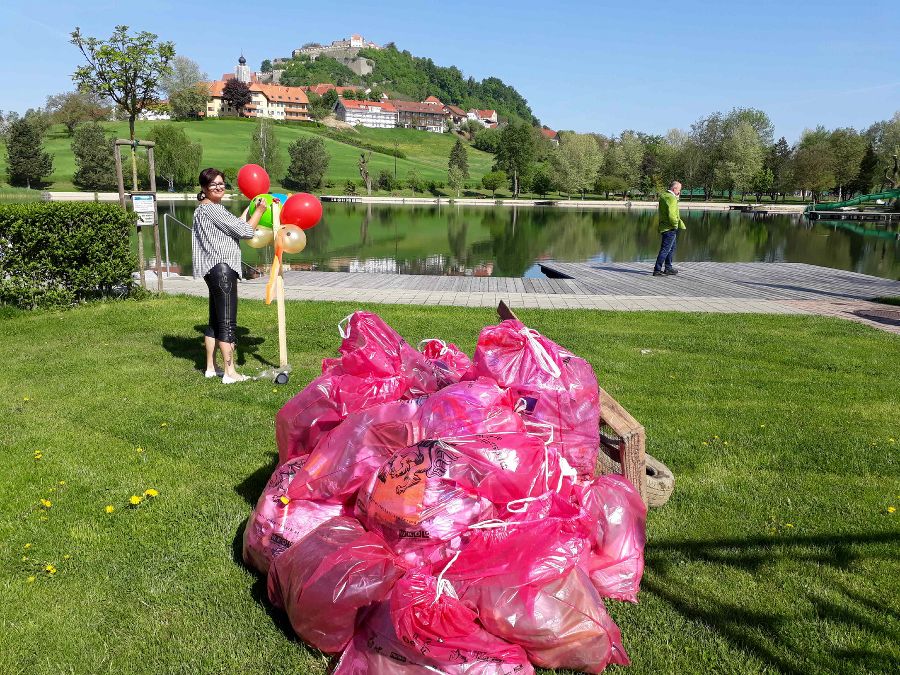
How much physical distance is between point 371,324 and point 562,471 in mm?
1382

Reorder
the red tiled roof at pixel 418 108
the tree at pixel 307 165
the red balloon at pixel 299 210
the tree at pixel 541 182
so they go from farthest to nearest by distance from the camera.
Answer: the red tiled roof at pixel 418 108 < the tree at pixel 541 182 < the tree at pixel 307 165 < the red balloon at pixel 299 210

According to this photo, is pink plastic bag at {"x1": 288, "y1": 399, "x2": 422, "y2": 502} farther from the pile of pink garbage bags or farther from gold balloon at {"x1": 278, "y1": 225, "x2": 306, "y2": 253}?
gold balloon at {"x1": 278, "y1": 225, "x2": 306, "y2": 253}

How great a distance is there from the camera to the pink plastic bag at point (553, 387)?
3002mm

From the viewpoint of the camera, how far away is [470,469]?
8.29ft

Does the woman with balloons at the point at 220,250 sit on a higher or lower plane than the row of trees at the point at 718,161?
lower

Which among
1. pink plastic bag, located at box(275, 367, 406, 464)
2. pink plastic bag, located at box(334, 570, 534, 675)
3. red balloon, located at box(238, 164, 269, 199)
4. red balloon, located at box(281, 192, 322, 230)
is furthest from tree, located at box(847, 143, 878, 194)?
pink plastic bag, located at box(334, 570, 534, 675)

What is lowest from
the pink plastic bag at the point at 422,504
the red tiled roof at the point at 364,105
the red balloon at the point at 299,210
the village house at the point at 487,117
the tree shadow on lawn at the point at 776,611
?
the tree shadow on lawn at the point at 776,611

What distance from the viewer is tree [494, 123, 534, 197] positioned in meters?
86.9

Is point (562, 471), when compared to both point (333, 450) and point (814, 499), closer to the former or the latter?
point (333, 450)

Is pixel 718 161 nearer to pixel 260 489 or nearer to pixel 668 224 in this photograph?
pixel 668 224

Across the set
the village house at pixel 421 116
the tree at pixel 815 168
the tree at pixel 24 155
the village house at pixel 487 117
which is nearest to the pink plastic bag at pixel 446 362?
the tree at pixel 24 155

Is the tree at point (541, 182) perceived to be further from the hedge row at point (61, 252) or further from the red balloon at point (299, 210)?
the red balloon at point (299, 210)

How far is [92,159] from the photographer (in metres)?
57.3

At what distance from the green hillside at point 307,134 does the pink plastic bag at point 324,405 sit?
218 feet
